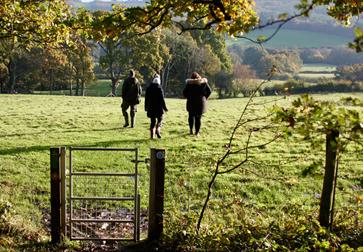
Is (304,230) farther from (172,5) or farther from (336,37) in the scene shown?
(336,37)

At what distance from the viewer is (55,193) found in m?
7.00

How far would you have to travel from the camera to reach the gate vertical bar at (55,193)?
270 inches

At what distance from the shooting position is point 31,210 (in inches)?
346

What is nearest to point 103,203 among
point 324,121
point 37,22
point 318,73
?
point 37,22

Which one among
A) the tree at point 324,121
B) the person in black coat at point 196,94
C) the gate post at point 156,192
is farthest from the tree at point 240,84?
the tree at point 324,121

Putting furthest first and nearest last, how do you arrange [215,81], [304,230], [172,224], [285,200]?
[215,81] → [285,200] → [172,224] → [304,230]

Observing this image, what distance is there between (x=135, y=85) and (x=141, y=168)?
5569 millimetres

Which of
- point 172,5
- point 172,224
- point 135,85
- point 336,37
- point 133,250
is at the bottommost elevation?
point 133,250

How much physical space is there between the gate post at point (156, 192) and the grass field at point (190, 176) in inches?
6.5

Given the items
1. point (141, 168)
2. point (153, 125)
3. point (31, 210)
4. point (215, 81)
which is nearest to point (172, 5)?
point (31, 210)

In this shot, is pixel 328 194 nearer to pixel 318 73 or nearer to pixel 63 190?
pixel 63 190

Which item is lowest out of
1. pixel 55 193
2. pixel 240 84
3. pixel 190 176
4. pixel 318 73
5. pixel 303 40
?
pixel 190 176

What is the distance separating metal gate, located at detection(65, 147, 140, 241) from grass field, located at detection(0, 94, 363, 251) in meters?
0.38

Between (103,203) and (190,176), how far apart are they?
7.53 feet
